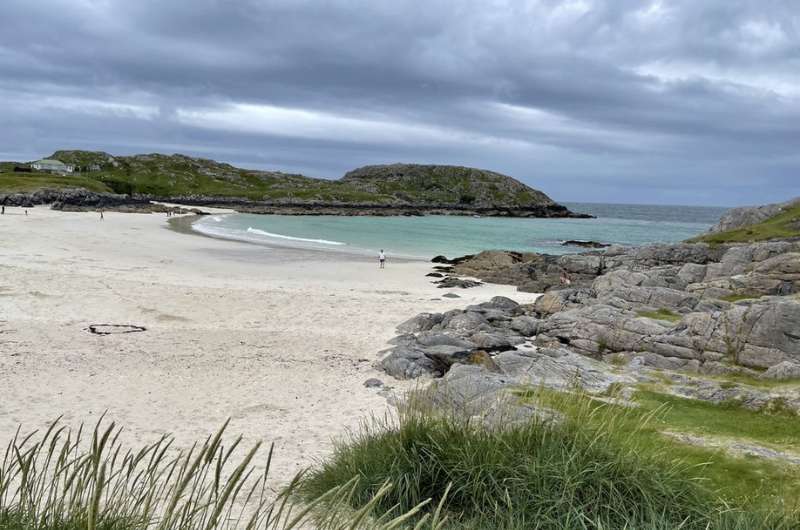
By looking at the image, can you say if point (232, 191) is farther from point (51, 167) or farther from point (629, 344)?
point (629, 344)

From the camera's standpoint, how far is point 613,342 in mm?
16047

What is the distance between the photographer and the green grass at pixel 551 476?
6.02m

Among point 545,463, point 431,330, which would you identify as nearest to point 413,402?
point 545,463

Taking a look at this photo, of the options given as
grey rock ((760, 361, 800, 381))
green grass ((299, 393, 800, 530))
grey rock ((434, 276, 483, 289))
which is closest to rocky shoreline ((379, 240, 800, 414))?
grey rock ((760, 361, 800, 381))

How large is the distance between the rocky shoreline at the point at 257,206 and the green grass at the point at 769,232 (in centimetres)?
8712

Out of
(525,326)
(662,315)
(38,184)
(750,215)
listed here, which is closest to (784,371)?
(662,315)

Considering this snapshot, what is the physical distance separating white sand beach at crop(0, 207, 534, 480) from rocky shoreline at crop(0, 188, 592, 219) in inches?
2767

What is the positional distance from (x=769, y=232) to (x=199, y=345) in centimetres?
4165

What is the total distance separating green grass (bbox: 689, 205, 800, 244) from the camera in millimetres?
41438

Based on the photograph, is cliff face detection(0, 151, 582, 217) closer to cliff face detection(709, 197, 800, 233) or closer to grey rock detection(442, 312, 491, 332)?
cliff face detection(709, 197, 800, 233)

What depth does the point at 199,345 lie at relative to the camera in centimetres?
1741

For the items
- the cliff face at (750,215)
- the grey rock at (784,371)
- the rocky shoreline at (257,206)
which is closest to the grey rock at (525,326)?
the grey rock at (784,371)

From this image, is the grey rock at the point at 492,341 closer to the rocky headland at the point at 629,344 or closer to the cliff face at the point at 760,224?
the rocky headland at the point at 629,344

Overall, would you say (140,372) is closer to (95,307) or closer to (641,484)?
(95,307)
